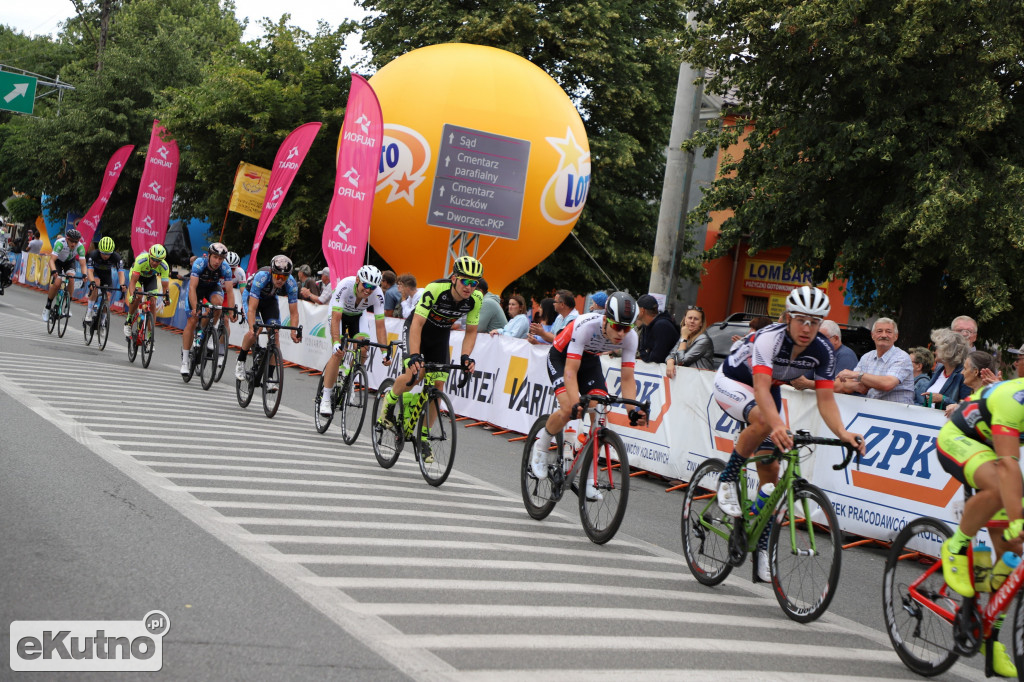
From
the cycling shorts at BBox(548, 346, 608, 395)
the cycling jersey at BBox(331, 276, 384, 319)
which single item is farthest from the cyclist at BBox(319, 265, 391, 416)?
the cycling shorts at BBox(548, 346, 608, 395)

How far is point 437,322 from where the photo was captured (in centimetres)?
1014

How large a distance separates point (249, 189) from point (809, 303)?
2424 centimetres

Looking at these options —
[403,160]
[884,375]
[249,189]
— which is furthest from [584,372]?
→ [249,189]

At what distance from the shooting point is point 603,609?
611 cm

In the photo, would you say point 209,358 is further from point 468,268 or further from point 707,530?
point 707,530

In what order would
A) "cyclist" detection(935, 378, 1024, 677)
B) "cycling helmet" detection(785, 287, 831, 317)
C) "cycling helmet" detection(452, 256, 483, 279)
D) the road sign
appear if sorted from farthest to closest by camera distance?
the road sign < "cycling helmet" detection(452, 256, 483, 279) < "cycling helmet" detection(785, 287, 831, 317) < "cyclist" detection(935, 378, 1024, 677)

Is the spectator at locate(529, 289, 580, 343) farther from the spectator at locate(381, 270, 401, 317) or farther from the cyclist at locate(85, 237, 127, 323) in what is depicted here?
the cyclist at locate(85, 237, 127, 323)

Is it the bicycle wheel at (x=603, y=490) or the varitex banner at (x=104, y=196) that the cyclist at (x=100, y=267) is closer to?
the bicycle wheel at (x=603, y=490)

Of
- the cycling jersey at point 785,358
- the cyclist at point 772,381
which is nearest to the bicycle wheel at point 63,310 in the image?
the cyclist at point 772,381

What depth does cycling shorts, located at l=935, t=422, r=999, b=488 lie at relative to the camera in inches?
217

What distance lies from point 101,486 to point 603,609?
3956 millimetres

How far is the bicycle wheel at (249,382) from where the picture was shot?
13.6m

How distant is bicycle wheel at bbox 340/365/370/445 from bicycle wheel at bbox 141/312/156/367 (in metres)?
6.52

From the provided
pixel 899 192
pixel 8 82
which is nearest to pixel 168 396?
pixel 899 192
